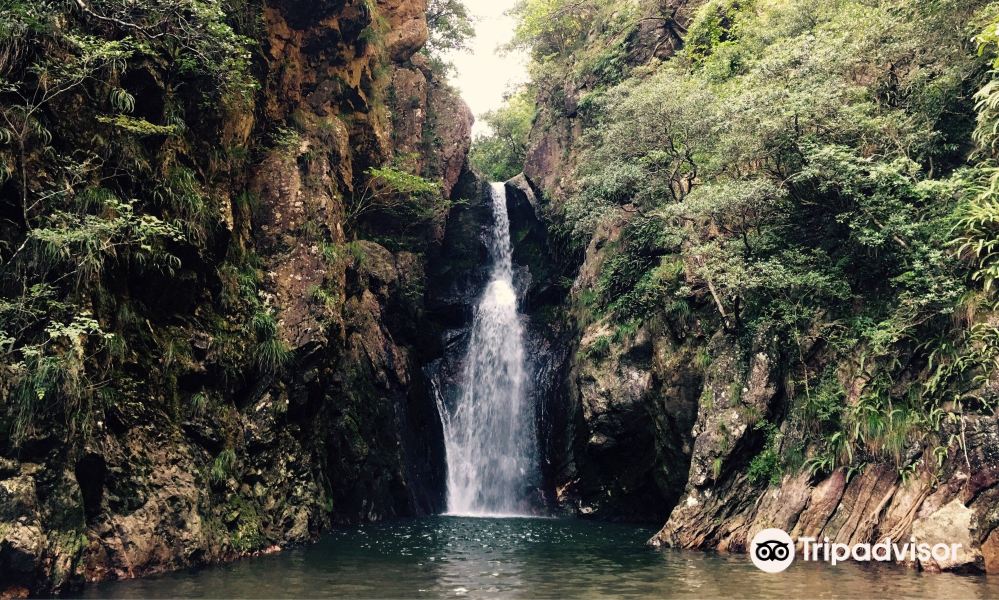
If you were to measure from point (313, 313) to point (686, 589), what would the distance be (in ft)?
38.2

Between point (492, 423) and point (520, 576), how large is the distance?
585 inches

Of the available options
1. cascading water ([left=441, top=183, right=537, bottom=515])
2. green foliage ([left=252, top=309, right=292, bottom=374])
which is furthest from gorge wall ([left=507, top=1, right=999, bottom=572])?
green foliage ([left=252, top=309, right=292, bottom=374])

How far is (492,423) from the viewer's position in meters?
25.5

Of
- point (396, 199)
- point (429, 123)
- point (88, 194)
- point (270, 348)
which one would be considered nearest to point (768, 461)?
point (270, 348)

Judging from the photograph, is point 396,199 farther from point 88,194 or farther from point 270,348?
point 88,194

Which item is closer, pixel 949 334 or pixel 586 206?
pixel 949 334

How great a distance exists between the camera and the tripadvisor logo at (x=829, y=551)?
34.7 ft

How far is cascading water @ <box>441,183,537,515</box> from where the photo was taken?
2420 centimetres

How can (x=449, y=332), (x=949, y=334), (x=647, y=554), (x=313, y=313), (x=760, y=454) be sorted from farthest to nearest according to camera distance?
1. (x=449, y=332)
2. (x=313, y=313)
3. (x=760, y=454)
4. (x=647, y=554)
5. (x=949, y=334)

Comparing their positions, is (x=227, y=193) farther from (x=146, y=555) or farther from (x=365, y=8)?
(x=365, y=8)

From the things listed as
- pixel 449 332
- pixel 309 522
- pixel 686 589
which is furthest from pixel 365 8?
pixel 686 589

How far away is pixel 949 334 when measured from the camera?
487 inches

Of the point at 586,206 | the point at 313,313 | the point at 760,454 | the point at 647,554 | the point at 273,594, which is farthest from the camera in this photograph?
the point at 586,206

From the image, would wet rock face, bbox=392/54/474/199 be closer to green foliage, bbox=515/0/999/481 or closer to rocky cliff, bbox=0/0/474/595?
rocky cliff, bbox=0/0/474/595
